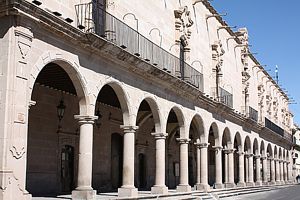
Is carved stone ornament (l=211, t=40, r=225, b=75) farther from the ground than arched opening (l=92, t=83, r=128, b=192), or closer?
farther from the ground

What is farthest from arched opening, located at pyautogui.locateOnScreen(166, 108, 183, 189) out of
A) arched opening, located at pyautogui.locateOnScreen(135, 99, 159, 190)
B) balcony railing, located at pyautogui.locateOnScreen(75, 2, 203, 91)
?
balcony railing, located at pyautogui.locateOnScreen(75, 2, 203, 91)

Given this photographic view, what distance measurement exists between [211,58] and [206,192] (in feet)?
25.9

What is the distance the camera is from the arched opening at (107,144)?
18.7 meters

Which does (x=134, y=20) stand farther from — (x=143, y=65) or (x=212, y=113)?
(x=212, y=113)

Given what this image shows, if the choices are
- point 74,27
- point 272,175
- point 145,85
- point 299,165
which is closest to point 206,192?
point 145,85

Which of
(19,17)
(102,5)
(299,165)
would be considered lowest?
(299,165)

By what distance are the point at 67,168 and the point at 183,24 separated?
8.54 meters

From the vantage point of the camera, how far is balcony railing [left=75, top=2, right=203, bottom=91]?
42.6 feet

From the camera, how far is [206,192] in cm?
2189

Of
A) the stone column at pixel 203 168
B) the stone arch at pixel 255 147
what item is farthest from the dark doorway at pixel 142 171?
the stone arch at pixel 255 147

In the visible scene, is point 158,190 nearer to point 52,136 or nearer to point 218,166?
point 52,136

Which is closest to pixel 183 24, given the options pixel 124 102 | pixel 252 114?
pixel 124 102

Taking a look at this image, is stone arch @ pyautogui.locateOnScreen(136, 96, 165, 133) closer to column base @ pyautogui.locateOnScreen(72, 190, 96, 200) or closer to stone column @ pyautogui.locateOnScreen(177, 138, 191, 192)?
stone column @ pyautogui.locateOnScreen(177, 138, 191, 192)

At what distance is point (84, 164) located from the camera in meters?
12.5
